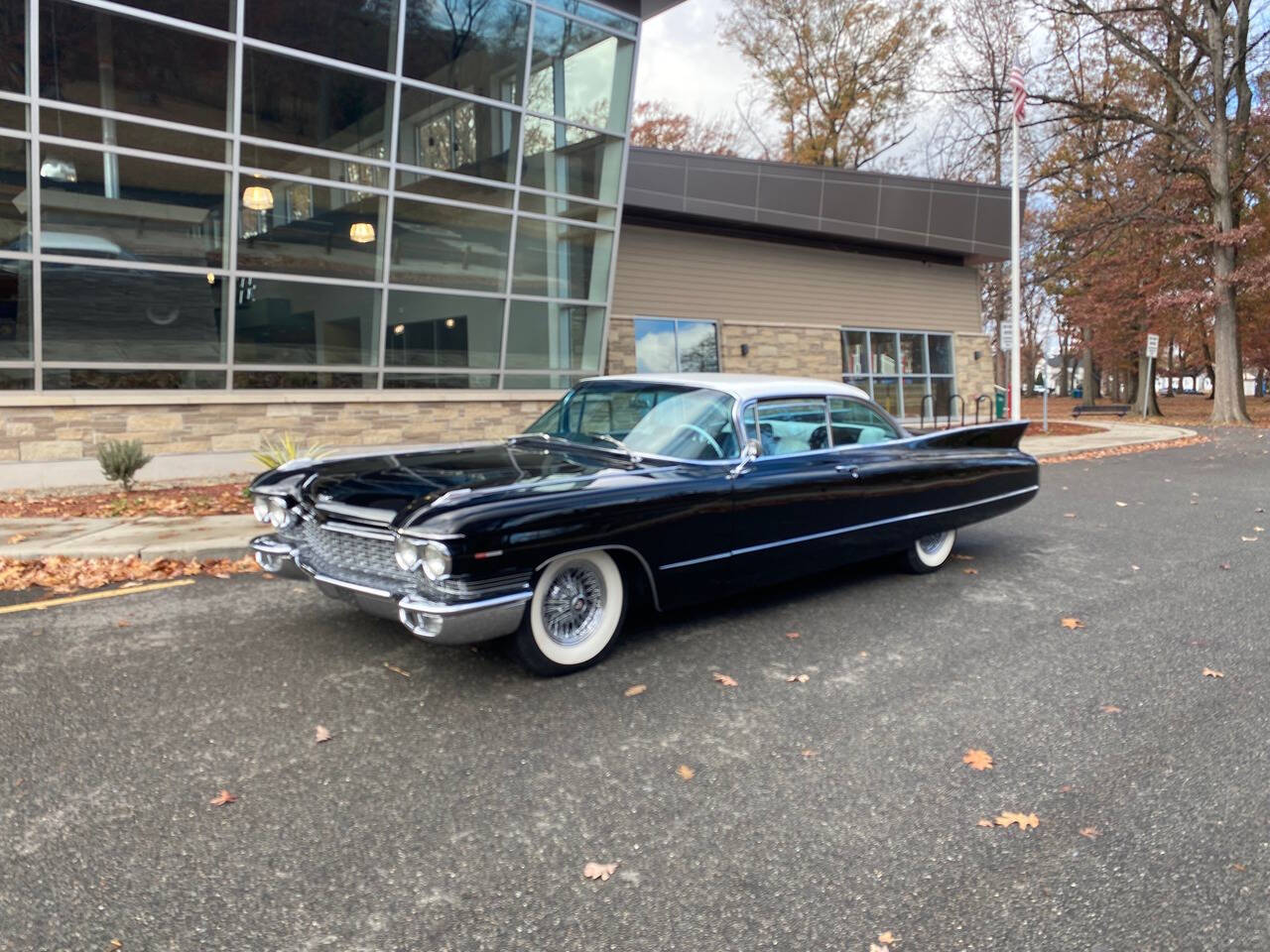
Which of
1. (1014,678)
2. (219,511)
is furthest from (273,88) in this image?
(1014,678)

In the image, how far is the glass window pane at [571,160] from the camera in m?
13.1

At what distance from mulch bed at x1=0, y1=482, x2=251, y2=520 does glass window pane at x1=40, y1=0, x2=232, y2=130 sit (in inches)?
181

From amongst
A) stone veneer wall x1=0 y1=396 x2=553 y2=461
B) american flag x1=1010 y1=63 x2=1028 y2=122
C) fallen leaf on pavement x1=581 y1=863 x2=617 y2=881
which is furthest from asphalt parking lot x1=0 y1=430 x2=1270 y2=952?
american flag x1=1010 y1=63 x2=1028 y2=122

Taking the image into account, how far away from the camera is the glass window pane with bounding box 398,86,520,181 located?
39.1 ft

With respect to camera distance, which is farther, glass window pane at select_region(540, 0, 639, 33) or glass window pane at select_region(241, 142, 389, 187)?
glass window pane at select_region(540, 0, 639, 33)

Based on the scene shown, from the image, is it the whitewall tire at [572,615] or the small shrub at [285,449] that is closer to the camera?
the whitewall tire at [572,615]

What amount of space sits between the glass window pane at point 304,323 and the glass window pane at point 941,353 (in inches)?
586

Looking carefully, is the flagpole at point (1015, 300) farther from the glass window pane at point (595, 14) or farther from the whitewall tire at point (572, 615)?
the whitewall tire at point (572, 615)

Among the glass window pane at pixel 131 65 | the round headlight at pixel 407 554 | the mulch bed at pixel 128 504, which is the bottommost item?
the mulch bed at pixel 128 504

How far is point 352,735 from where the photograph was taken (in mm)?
3332

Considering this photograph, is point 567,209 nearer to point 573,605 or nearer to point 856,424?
point 856,424

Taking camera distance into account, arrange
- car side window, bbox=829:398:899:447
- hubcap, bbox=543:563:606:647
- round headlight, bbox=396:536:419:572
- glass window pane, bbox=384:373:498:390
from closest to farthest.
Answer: round headlight, bbox=396:536:419:572 < hubcap, bbox=543:563:606:647 < car side window, bbox=829:398:899:447 < glass window pane, bbox=384:373:498:390

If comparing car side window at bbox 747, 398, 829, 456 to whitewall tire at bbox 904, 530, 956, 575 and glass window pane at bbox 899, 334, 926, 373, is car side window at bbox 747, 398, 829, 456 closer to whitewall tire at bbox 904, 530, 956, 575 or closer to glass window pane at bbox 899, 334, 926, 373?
whitewall tire at bbox 904, 530, 956, 575

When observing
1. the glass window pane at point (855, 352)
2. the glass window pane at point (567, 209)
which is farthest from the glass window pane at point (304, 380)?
the glass window pane at point (855, 352)
